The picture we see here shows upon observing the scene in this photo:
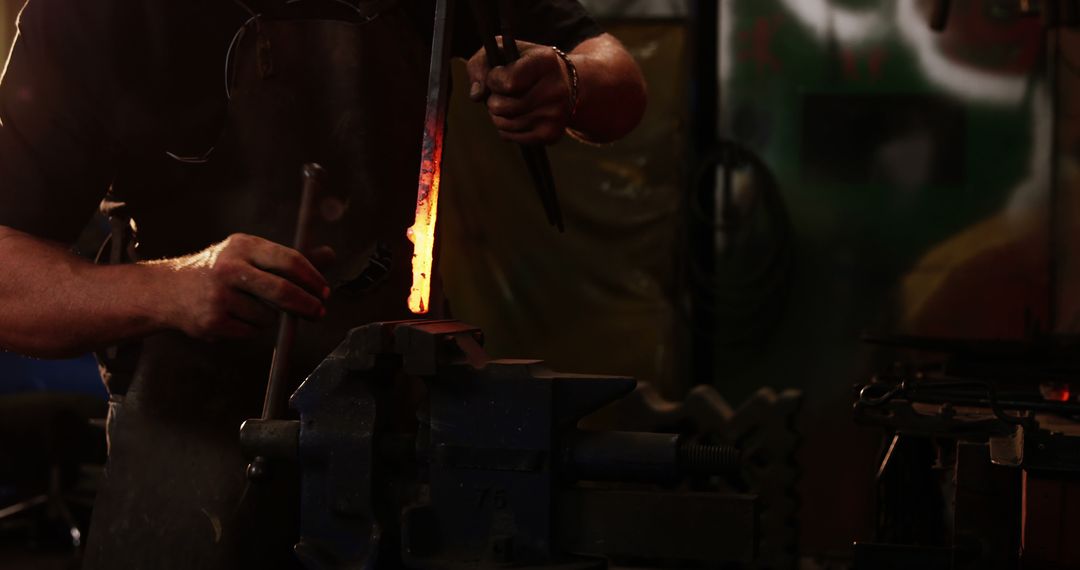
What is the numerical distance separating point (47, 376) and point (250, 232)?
14.2 ft

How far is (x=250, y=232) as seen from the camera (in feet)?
5.76

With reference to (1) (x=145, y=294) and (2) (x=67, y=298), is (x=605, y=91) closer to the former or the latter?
(1) (x=145, y=294)

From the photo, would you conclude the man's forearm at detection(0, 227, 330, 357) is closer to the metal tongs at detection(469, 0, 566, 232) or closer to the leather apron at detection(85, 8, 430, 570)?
the leather apron at detection(85, 8, 430, 570)

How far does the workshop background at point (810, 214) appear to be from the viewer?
4.88 metres

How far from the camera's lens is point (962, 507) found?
1422 millimetres

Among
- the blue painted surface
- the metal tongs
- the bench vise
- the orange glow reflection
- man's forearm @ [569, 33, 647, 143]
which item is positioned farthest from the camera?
the blue painted surface

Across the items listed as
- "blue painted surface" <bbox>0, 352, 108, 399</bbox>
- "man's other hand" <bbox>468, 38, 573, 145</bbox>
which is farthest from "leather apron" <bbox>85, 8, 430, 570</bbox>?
"blue painted surface" <bbox>0, 352, 108, 399</bbox>

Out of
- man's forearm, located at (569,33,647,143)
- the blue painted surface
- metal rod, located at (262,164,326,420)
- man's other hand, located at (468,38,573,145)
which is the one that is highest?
man's forearm, located at (569,33,647,143)

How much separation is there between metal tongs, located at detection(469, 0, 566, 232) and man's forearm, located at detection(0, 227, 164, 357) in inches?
22.6

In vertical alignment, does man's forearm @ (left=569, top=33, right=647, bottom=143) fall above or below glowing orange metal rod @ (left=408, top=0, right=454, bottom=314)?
above

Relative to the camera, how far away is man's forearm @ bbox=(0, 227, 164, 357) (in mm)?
1606

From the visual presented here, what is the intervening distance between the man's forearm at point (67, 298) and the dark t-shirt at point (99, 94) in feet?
0.17

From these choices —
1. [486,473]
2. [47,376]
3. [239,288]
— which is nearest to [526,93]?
[239,288]

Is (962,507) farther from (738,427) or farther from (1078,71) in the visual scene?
(1078,71)
